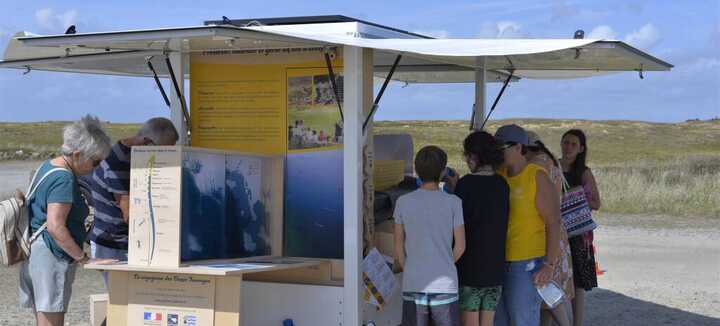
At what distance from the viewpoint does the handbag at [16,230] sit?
506cm

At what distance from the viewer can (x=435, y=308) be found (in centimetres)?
514

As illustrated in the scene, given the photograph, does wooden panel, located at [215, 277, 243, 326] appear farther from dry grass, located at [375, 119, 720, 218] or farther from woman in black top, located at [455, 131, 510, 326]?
dry grass, located at [375, 119, 720, 218]

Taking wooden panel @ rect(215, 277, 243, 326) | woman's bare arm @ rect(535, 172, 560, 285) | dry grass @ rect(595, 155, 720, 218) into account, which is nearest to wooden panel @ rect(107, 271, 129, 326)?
wooden panel @ rect(215, 277, 243, 326)

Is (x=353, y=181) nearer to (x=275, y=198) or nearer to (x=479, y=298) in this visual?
(x=275, y=198)

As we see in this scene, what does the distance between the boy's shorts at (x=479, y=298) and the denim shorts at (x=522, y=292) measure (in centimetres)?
15

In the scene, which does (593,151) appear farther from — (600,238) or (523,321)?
(523,321)

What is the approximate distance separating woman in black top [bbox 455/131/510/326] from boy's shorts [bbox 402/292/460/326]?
188mm

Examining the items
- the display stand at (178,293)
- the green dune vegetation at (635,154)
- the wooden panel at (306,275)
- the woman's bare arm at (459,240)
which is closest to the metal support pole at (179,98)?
the wooden panel at (306,275)

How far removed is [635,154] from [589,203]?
124ft

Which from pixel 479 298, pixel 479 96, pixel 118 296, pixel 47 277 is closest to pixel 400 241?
pixel 479 298

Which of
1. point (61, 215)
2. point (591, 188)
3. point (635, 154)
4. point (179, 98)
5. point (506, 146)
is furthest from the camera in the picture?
point (635, 154)

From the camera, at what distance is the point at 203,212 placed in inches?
208

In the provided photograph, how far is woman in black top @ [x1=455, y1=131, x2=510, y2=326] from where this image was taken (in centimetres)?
524

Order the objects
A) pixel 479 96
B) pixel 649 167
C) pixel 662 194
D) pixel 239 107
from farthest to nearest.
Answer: pixel 649 167 < pixel 662 194 < pixel 479 96 < pixel 239 107
